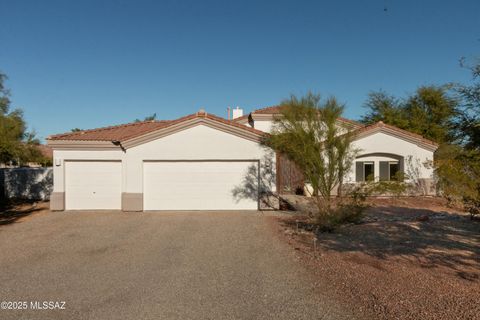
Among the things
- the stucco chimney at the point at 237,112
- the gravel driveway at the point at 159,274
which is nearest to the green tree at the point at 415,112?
the stucco chimney at the point at 237,112

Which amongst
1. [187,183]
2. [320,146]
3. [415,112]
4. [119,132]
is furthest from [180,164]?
[415,112]

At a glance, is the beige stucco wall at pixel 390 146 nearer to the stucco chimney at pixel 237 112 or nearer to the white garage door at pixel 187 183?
the white garage door at pixel 187 183

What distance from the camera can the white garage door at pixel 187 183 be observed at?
1288cm

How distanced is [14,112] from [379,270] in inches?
673

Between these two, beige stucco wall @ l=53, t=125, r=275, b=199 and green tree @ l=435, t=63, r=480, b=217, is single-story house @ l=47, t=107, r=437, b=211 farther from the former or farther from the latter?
green tree @ l=435, t=63, r=480, b=217

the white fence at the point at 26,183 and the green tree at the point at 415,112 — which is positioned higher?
the green tree at the point at 415,112

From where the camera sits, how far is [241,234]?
28.6 ft

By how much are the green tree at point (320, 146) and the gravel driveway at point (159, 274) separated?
2.27 m

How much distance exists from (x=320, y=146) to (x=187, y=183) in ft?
22.1

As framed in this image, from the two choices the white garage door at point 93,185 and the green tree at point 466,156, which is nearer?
the green tree at point 466,156

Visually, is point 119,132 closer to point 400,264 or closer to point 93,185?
point 93,185

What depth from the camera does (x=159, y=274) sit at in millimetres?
5523

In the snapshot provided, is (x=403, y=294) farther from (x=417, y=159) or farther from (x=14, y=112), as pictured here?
(x=14, y=112)

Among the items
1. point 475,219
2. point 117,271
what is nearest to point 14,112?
point 117,271
